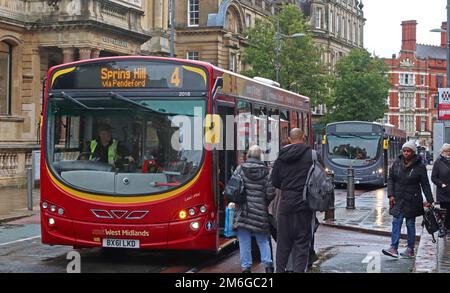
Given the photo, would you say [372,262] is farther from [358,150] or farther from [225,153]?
[358,150]

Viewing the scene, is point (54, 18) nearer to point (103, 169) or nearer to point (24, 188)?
point (24, 188)

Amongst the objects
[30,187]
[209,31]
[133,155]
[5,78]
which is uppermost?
[209,31]

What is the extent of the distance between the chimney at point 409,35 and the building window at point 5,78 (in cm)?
9328

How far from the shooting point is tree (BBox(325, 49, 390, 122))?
225ft

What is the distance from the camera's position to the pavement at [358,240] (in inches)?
448

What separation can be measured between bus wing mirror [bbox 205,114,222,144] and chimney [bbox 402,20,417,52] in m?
111

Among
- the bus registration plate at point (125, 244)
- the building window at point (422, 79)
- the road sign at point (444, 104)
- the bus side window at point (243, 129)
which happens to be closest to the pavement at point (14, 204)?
the bus side window at point (243, 129)

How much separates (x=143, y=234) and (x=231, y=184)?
5.51ft

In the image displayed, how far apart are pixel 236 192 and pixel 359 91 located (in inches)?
2370

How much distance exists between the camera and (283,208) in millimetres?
9438

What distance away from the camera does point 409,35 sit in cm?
11788

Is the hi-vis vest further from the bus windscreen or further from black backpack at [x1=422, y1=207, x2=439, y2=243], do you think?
black backpack at [x1=422, y1=207, x2=439, y2=243]

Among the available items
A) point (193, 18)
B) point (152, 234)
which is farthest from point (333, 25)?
point (152, 234)
